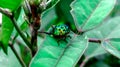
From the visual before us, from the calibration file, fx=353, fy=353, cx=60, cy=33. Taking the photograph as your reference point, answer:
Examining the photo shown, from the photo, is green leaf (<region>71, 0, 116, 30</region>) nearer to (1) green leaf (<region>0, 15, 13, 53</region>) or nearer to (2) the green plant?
(2) the green plant

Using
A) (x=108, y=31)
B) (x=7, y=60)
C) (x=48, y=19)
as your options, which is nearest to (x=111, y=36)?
(x=108, y=31)

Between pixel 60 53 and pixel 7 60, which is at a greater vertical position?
pixel 60 53

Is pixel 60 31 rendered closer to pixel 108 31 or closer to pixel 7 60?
pixel 108 31

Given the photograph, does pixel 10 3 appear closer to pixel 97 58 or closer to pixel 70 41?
pixel 70 41

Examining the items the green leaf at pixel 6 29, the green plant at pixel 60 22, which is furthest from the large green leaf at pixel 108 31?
the green leaf at pixel 6 29

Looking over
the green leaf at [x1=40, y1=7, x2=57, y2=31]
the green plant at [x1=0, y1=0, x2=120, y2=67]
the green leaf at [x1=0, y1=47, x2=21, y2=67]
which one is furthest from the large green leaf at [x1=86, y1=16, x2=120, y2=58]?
the green leaf at [x1=0, y1=47, x2=21, y2=67]

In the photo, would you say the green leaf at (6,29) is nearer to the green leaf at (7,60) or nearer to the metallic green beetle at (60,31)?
the metallic green beetle at (60,31)

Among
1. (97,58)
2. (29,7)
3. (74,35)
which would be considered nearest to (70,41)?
(74,35)
